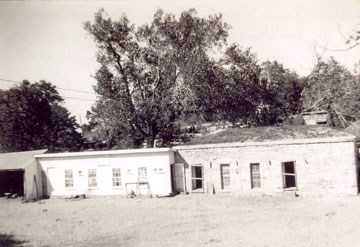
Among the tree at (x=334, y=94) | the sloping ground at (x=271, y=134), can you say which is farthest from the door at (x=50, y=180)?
the tree at (x=334, y=94)

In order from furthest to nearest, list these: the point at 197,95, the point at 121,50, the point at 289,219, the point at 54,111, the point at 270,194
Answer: the point at 54,111
the point at 121,50
the point at 197,95
the point at 270,194
the point at 289,219

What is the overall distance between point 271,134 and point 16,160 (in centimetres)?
1461

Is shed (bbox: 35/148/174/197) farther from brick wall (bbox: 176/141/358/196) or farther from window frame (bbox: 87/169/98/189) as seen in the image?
brick wall (bbox: 176/141/358/196)

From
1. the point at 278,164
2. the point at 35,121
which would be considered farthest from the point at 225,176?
the point at 35,121

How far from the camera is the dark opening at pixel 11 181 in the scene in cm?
2233

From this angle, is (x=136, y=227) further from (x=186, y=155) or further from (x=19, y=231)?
(x=186, y=155)

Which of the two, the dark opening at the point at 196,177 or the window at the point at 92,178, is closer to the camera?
the dark opening at the point at 196,177

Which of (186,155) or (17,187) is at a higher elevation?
(186,155)

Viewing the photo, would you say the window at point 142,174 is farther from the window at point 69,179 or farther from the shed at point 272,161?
the window at point 69,179

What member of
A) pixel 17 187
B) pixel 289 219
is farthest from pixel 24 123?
pixel 289 219

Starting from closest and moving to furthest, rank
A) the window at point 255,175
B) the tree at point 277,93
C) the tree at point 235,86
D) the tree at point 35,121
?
the window at point 255,175, the tree at point 235,86, the tree at point 35,121, the tree at point 277,93

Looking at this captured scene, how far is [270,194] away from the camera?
17266mm

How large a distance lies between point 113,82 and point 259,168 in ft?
42.9

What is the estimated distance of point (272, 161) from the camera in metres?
17.3
